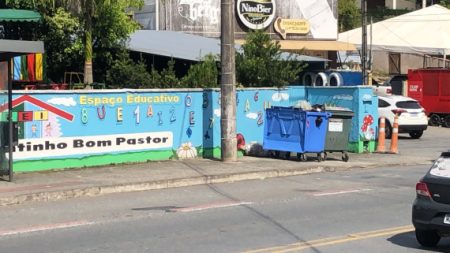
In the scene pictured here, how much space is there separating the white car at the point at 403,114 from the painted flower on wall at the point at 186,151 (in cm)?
1176

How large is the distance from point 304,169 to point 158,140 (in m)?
3.63

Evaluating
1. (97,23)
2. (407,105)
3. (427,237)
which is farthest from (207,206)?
(407,105)

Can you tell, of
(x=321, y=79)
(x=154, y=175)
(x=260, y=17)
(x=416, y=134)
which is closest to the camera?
(x=154, y=175)

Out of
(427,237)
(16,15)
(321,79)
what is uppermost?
(16,15)

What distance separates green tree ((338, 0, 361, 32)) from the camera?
6606cm

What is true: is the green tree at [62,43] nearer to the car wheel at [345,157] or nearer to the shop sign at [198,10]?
the car wheel at [345,157]

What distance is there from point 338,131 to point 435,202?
10022mm

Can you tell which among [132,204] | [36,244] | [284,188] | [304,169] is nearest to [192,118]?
[304,169]

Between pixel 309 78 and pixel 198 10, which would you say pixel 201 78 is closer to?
pixel 309 78

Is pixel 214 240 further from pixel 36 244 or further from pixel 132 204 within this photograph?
pixel 132 204

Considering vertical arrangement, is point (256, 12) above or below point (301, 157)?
above

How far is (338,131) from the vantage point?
17.3 metres

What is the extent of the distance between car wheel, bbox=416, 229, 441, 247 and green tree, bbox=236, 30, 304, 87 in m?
11.6

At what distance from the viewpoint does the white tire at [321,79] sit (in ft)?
95.0
